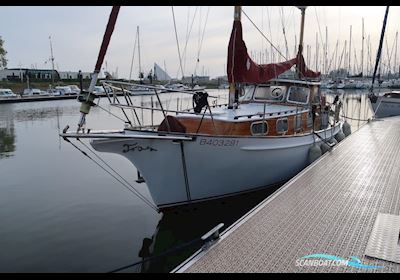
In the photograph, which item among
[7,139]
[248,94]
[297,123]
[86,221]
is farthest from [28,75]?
[297,123]

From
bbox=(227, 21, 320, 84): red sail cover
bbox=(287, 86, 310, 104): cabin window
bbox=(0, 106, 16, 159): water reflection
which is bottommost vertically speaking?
bbox=(0, 106, 16, 159): water reflection

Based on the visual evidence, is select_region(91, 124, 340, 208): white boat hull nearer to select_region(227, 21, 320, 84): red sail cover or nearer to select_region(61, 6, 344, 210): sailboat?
select_region(61, 6, 344, 210): sailboat

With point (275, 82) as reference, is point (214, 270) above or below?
below

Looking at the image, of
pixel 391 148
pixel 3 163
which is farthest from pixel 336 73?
pixel 3 163

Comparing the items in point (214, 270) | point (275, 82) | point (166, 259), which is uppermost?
point (275, 82)

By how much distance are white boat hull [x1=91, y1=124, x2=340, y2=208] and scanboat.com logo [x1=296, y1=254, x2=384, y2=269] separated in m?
3.54

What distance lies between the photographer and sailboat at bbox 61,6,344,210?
22.2ft

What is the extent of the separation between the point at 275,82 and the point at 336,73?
6708 cm

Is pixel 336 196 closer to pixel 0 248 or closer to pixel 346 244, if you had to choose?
pixel 346 244

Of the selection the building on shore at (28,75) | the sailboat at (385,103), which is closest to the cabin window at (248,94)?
the sailboat at (385,103)

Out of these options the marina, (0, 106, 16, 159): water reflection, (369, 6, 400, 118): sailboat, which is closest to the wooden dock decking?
the marina

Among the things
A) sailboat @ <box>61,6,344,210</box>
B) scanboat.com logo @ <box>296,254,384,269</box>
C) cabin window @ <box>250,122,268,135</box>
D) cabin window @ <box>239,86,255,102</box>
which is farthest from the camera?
cabin window @ <box>239,86,255,102</box>

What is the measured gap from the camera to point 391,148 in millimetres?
10586

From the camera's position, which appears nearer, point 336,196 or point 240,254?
point 240,254
